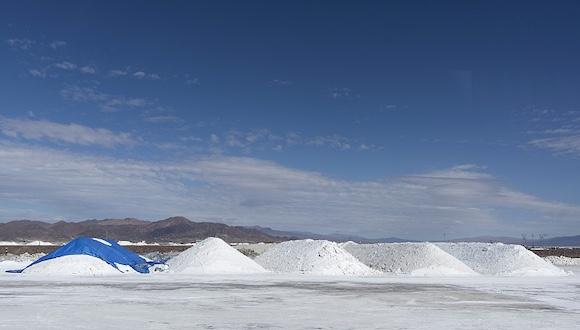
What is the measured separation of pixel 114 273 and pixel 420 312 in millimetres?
19751

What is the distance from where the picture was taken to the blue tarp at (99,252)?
32438mm

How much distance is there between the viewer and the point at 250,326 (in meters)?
12.9

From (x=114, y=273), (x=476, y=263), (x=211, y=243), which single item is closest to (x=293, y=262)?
(x=211, y=243)

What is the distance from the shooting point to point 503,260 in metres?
39.7

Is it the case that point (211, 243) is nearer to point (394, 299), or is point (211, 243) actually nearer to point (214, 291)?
point (214, 291)

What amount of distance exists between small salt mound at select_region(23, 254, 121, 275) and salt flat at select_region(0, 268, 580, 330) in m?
3.95

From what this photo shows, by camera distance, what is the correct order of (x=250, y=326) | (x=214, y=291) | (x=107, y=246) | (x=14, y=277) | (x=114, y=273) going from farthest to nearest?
(x=107, y=246), (x=114, y=273), (x=14, y=277), (x=214, y=291), (x=250, y=326)

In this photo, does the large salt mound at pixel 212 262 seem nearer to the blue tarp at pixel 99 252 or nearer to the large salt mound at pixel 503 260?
the blue tarp at pixel 99 252

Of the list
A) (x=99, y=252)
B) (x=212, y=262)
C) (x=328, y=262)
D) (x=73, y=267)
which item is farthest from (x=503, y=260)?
(x=73, y=267)

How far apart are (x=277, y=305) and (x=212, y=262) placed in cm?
1669

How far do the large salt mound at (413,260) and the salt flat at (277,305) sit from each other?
912 centimetres

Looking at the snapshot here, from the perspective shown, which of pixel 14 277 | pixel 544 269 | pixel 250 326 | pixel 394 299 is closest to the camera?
pixel 250 326

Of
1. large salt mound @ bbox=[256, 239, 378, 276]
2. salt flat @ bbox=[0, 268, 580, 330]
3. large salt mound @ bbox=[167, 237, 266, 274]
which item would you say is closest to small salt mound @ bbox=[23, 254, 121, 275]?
large salt mound @ bbox=[167, 237, 266, 274]

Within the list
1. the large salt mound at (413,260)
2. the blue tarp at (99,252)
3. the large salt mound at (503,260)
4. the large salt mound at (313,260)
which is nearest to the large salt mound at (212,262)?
the large salt mound at (313,260)
